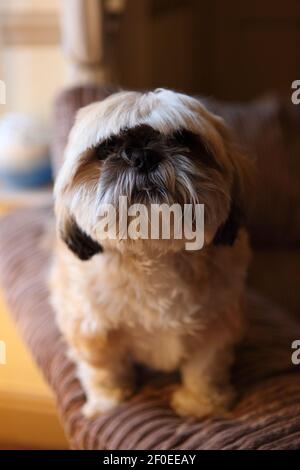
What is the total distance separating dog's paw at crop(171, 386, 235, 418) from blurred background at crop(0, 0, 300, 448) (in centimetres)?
31

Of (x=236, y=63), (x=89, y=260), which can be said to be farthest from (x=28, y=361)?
(x=236, y=63)

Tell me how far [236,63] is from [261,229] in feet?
5.44

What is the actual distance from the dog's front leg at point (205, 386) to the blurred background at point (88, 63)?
329 millimetres

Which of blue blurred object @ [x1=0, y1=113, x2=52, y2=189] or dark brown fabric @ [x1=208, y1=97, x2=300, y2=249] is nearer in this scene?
dark brown fabric @ [x1=208, y1=97, x2=300, y2=249]

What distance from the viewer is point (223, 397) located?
1.19 m

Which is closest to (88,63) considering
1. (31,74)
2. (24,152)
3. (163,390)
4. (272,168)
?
(24,152)

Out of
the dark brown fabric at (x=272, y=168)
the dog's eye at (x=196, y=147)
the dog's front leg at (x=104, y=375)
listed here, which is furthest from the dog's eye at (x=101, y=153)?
the dark brown fabric at (x=272, y=168)

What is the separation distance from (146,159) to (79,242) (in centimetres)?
22

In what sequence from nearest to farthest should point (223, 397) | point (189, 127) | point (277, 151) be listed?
point (189, 127) < point (223, 397) < point (277, 151)

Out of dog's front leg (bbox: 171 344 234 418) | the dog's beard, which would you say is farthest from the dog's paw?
the dog's beard

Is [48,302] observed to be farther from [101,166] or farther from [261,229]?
[261,229]

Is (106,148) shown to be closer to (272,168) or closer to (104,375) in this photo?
(104,375)

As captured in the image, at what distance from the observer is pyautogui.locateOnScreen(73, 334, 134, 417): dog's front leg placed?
1.16m

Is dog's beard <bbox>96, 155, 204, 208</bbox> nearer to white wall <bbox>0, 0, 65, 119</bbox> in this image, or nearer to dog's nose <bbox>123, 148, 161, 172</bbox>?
dog's nose <bbox>123, 148, 161, 172</bbox>
